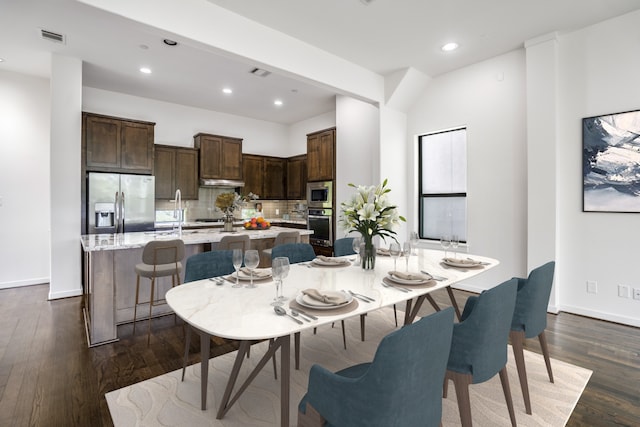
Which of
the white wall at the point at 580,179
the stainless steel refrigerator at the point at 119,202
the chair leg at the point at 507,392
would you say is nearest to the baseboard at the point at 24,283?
the stainless steel refrigerator at the point at 119,202

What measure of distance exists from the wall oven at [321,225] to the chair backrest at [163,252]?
305cm

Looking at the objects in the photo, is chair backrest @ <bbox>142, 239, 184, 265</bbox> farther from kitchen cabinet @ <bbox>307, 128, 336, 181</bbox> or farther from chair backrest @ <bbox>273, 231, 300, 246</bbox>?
kitchen cabinet @ <bbox>307, 128, 336, 181</bbox>

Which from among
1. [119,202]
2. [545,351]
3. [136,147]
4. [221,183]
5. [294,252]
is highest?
[136,147]

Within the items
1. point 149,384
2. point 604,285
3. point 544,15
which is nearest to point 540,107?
point 544,15

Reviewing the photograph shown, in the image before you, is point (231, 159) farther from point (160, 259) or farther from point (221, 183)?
point (160, 259)

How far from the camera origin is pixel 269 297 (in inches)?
64.6

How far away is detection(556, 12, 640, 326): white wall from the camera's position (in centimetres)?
324

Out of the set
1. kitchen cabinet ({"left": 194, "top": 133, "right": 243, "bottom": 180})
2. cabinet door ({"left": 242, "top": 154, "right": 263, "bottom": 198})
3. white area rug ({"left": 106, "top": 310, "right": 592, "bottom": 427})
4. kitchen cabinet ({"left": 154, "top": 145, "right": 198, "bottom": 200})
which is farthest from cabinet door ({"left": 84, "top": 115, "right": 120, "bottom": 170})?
white area rug ({"left": 106, "top": 310, "right": 592, "bottom": 427})

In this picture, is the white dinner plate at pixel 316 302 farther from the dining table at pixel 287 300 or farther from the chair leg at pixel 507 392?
the chair leg at pixel 507 392

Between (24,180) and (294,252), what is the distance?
4900 millimetres

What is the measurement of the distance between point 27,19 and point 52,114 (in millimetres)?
1137

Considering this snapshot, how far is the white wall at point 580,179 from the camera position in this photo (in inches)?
127

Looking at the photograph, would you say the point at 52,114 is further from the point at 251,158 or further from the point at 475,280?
the point at 475,280

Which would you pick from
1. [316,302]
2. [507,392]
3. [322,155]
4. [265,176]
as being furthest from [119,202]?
[507,392]
